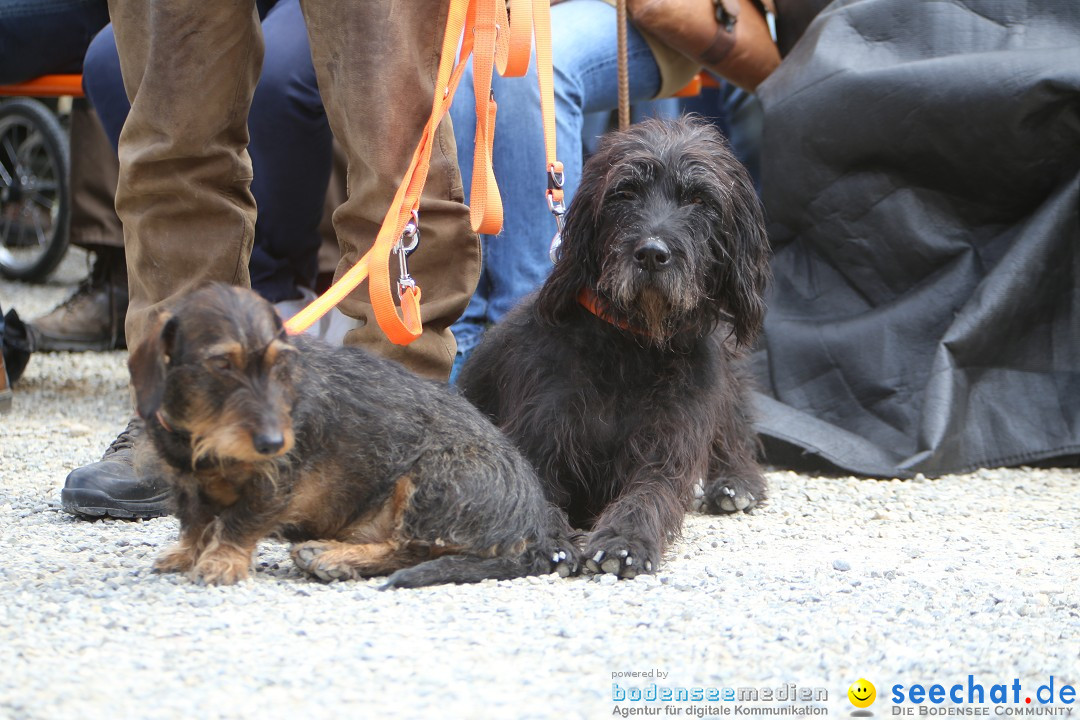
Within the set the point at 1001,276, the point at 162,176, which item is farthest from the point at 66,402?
the point at 1001,276

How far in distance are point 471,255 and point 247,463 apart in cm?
150

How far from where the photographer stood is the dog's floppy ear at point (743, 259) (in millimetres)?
3906

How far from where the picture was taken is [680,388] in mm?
3932

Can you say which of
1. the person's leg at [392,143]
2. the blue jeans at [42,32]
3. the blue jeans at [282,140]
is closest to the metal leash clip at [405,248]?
the person's leg at [392,143]

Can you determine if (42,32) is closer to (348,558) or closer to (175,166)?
(175,166)

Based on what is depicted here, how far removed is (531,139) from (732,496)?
1.97m

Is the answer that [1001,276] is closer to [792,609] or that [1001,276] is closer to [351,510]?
[792,609]

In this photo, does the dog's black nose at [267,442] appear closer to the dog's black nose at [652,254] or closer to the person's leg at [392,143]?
the person's leg at [392,143]

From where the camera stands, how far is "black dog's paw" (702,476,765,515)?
4445 mm

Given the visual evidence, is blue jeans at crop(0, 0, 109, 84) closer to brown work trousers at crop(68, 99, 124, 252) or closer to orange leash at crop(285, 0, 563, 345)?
brown work trousers at crop(68, 99, 124, 252)

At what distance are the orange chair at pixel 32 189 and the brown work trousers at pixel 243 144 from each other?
18.7ft

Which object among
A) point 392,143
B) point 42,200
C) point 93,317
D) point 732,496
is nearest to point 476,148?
point 392,143

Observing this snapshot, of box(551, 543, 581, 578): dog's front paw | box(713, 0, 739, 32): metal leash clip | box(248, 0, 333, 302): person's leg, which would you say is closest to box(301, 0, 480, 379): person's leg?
box(551, 543, 581, 578): dog's front paw

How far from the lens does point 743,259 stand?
3.95 meters
